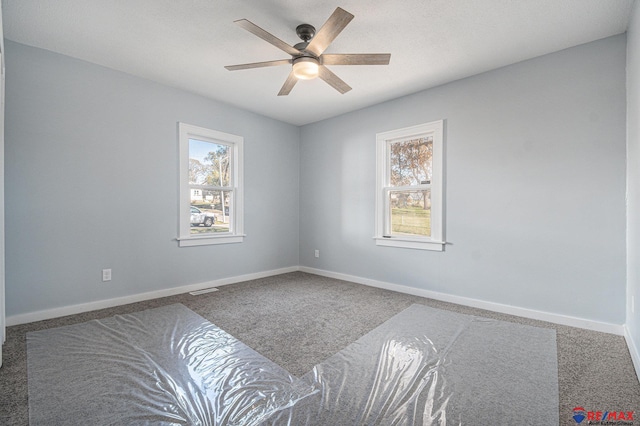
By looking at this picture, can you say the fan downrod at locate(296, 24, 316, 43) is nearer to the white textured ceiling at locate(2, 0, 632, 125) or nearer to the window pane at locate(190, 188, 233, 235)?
the white textured ceiling at locate(2, 0, 632, 125)

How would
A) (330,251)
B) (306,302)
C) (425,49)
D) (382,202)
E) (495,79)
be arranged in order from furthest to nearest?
(330,251) < (382,202) < (306,302) < (495,79) < (425,49)

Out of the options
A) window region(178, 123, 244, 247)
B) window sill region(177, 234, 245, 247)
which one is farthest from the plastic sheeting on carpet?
window region(178, 123, 244, 247)

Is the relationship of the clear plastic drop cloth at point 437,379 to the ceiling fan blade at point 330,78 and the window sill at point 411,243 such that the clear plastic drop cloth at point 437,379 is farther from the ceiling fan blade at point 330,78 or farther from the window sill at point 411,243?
the ceiling fan blade at point 330,78

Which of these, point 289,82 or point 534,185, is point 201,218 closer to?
point 289,82

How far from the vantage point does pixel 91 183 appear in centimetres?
319

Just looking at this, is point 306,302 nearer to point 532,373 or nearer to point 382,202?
point 382,202

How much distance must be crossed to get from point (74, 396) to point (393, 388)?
187 cm

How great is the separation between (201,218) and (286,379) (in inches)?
115

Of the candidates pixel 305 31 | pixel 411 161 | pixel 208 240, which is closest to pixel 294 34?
pixel 305 31

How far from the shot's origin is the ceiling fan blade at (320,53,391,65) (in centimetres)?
229

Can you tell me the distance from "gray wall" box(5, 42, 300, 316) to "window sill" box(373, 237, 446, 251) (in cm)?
231

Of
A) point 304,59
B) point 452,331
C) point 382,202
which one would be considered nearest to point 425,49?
point 304,59

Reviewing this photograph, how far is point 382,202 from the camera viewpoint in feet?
14.3


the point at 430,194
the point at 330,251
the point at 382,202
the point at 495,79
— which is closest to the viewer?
the point at 495,79
